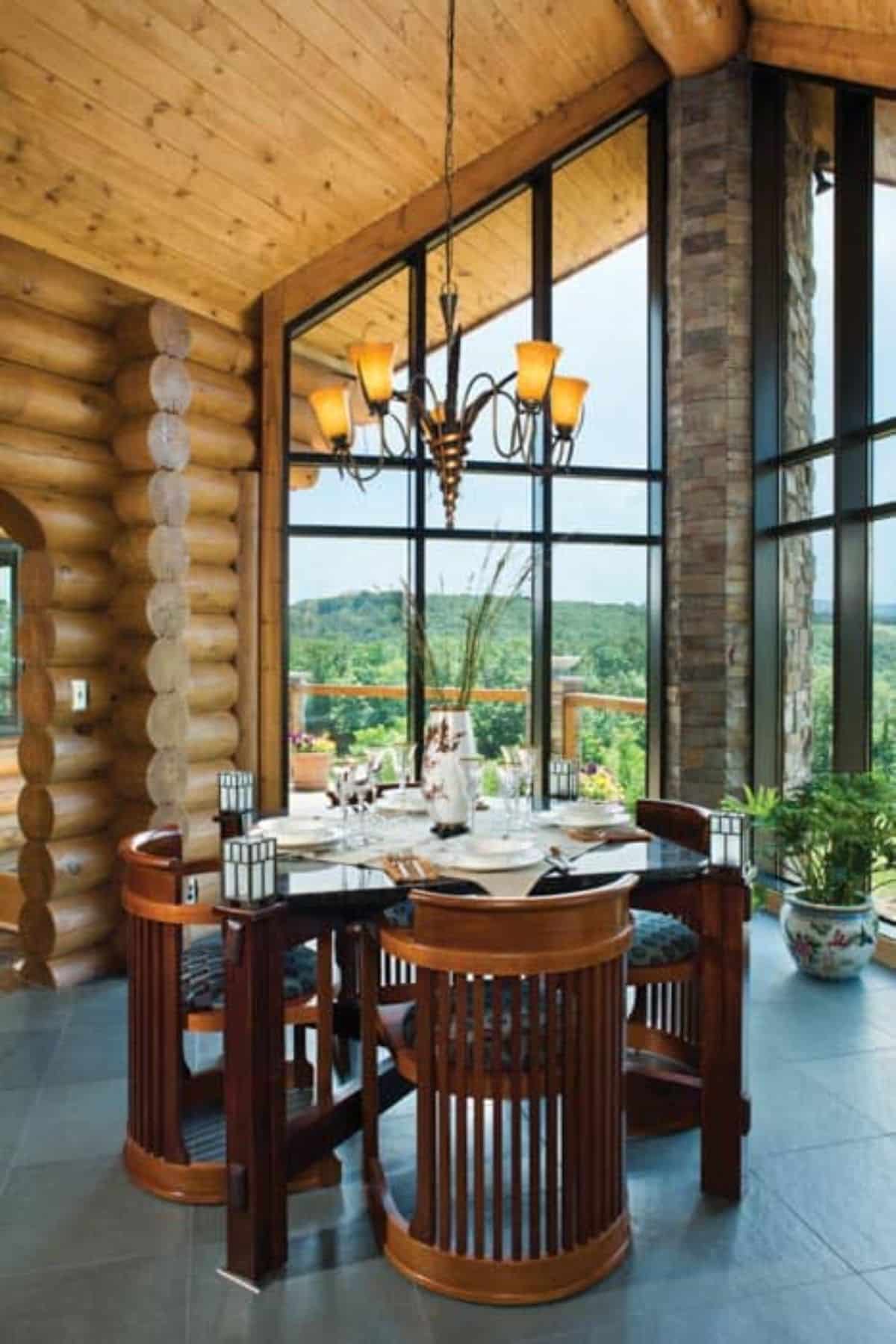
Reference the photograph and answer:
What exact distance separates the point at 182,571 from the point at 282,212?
1.80m

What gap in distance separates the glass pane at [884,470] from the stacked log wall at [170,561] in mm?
3247

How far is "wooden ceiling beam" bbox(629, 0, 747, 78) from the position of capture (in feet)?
16.1

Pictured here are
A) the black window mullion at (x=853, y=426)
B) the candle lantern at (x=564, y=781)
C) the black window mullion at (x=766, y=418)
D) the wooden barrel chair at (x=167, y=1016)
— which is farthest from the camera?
the black window mullion at (x=766, y=418)

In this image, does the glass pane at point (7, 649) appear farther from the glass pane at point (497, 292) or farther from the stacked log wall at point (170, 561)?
the glass pane at point (497, 292)

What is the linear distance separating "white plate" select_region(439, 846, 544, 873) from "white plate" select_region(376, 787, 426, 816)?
705 mm

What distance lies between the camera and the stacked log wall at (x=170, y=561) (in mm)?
4316

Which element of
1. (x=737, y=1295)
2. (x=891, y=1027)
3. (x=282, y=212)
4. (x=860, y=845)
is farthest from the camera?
(x=282, y=212)

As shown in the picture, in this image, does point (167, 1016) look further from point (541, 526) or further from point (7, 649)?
point (7, 649)

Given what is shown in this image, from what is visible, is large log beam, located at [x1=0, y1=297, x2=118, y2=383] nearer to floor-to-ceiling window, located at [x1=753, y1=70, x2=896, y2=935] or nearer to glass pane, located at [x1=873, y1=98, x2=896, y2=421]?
floor-to-ceiling window, located at [x1=753, y1=70, x2=896, y2=935]

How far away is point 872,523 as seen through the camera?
15.9ft

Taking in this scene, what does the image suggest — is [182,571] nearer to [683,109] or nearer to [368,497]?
[368,497]

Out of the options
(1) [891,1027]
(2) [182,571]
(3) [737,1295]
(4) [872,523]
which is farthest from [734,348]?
(3) [737,1295]

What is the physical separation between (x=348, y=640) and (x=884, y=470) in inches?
114

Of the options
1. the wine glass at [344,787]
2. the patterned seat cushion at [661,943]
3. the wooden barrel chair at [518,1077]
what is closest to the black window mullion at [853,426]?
the patterned seat cushion at [661,943]
